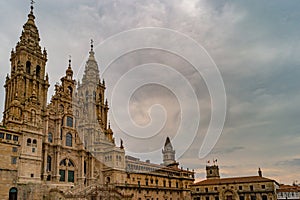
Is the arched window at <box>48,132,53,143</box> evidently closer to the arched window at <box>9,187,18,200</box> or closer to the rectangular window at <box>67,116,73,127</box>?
the rectangular window at <box>67,116,73,127</box>

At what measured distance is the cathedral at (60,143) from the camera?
42.0 m

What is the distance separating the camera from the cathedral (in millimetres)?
42000

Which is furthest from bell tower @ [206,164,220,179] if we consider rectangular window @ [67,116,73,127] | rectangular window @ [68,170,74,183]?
rectangular window @ [67,116,73,127]

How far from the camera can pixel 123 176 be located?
2299 inches

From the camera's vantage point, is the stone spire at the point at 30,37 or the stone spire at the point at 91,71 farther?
the stone spire at the point at 91,71

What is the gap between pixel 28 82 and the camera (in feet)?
173

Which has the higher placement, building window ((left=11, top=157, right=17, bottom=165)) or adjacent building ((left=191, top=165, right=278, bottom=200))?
building window ((left=11, top=157, right=17, bottom=165))

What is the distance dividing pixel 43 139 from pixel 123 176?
1857 centimetres

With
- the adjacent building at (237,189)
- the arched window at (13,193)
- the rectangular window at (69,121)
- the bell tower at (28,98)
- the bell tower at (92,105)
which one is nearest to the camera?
the arched window at (13,193)

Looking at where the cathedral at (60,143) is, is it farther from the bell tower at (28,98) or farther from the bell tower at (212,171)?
the bell tower at (212,171)

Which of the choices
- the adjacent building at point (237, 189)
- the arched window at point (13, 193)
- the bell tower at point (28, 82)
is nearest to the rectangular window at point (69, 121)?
the bell tower at point (28, 82)

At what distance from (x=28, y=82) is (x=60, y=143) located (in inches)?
527

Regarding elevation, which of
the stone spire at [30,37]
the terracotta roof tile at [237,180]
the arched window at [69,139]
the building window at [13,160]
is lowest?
the terracotta roof tile at [237,180]

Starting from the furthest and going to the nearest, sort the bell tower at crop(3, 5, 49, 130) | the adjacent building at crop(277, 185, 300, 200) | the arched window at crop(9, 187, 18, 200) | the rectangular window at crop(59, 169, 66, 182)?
the adjacent building at crop(277, 185, 300, 200) → the rectangular window at crop(59, 169, 66, 182) → the bell tower at crop(3, 5, 49, 130) → the arched window at crop(9, 187, 18, 200)
